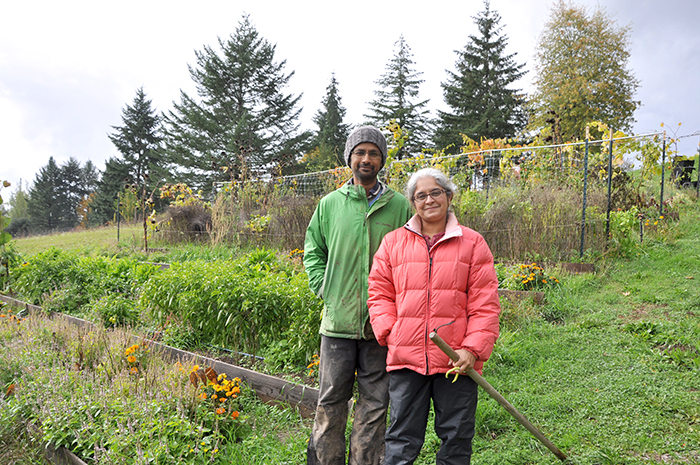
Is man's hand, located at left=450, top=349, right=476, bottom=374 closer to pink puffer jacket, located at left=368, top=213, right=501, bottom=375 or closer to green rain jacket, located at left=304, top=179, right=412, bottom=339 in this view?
pink puffer jacket, located at left=368, top=213, right=501, bottom=375

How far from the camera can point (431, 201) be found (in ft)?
6.80

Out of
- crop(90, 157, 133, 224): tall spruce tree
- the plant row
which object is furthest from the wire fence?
crop(90, 157, 133, 224): tall spruce tree

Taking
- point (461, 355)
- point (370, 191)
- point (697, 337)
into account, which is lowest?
point (697, 337)

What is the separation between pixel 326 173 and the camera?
9.02m

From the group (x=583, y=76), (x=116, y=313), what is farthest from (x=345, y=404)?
(x=583, y=76)

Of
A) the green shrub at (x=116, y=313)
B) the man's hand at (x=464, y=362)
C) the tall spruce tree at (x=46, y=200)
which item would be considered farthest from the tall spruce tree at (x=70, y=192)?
the man's hand at (x=464, y=362)

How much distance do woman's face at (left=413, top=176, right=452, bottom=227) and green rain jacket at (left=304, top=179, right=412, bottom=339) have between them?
217mm

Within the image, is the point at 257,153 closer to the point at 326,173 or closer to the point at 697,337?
the point at 326,173

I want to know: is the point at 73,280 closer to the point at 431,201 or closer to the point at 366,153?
the point at 366,153

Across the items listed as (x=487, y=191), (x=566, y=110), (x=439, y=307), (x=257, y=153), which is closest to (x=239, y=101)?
(x=257, y=153)

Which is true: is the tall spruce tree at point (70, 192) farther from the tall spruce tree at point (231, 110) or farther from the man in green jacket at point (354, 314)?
the man in green jacket at point (354, 314)

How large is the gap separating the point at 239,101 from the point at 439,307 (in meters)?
27.2

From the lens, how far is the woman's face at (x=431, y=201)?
207cm

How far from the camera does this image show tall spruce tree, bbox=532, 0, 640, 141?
19906 mm
